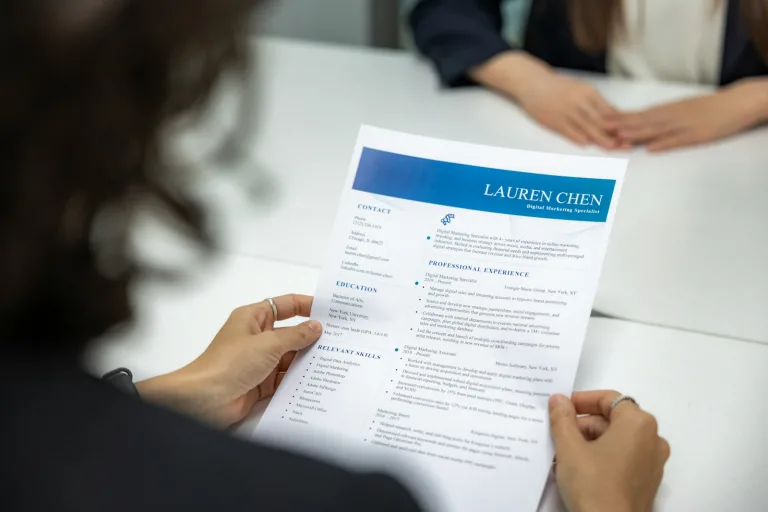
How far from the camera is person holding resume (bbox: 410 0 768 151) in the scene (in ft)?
3.31

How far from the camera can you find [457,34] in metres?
1.19

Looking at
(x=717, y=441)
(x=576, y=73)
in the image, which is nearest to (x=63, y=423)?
(x=717, y=441)

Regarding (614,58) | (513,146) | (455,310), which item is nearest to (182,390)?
(455,310)

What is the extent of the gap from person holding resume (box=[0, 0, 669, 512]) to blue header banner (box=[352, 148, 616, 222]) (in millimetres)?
409

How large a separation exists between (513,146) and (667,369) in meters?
0.36

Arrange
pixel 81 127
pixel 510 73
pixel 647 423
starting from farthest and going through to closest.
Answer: pixel 510 73 → pixel 647 423 → pixel 81 127

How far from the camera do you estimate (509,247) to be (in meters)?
0.74

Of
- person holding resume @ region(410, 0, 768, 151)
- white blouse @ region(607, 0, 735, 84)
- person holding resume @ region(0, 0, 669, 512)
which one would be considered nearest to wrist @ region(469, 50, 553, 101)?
person holding resume @ region(410, 0, 768, 151)

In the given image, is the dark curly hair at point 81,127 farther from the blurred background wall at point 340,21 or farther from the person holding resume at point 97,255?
the blurred background wall at point 340,21

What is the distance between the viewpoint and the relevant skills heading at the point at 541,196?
739 millimetres

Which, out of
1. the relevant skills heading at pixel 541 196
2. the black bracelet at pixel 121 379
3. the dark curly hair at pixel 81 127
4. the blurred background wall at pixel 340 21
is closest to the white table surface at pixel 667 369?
the black bracelet at pixel 121 379

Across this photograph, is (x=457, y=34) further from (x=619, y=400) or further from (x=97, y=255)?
(x=97, y=255)

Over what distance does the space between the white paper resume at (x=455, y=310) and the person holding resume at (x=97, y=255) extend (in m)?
0.30

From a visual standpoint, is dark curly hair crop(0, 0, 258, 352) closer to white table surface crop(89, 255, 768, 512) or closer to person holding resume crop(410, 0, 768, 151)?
white table surface crop(89, 255, 768, 512)
